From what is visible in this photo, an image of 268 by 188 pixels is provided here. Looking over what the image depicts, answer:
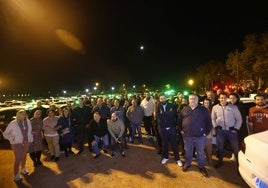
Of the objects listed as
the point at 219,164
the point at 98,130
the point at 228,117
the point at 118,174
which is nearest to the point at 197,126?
the point at 228,117

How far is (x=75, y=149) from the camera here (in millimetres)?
10102

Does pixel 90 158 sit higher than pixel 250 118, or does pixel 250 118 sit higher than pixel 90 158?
pixel 250 118

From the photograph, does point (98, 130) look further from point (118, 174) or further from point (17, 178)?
point (17, 178)

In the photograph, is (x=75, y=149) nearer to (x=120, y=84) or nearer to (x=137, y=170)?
(x=137, y=170)

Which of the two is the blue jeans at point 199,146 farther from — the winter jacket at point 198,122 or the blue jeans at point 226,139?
the blue jeans at point 226,139

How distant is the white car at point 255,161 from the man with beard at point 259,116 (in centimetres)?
178

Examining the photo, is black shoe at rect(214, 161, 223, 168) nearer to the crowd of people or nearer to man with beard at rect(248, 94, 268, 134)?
the crowd of people

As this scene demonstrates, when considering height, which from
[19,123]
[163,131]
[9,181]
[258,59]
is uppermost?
[258,59]

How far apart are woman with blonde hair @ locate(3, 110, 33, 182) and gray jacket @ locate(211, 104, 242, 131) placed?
18.2ft

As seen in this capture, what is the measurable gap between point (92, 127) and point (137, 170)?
275 cm

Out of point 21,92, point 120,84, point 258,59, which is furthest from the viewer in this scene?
point 120,84

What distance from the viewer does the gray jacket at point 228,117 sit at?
6.62 meters

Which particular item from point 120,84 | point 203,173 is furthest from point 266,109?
point 120,84

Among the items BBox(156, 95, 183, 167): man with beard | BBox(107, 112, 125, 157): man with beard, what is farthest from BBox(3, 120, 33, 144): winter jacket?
BBox(156, 95, 183, 167): man with beard
